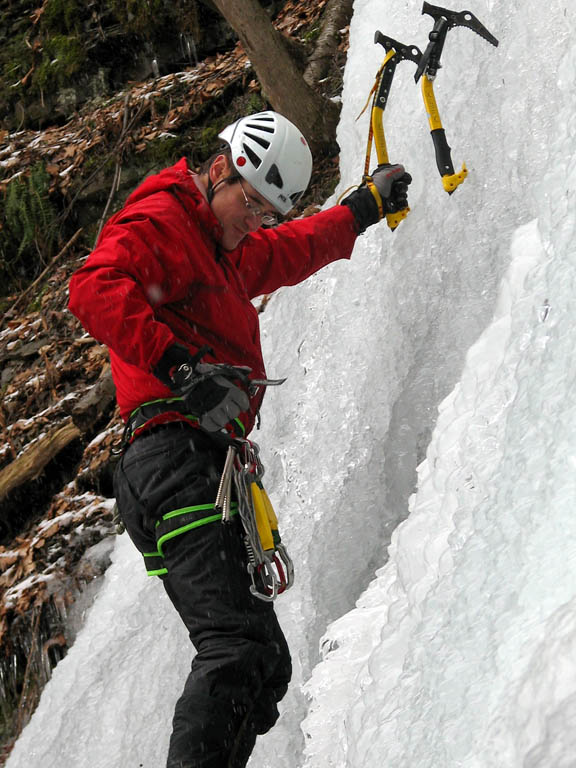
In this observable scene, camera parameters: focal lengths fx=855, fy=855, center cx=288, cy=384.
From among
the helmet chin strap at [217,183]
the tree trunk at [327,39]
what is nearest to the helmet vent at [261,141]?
the helmet chin strap at [217,183]

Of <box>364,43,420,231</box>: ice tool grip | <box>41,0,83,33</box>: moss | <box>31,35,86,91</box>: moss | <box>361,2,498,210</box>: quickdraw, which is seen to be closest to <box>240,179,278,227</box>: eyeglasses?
<box>361,2,498,210</box>: quickdraw

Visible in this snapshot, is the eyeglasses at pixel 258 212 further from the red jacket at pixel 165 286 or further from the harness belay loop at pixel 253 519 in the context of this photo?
the harness belay loop at pixel 253 519

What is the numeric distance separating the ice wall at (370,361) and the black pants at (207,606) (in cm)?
38

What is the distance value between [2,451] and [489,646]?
18.2 ft

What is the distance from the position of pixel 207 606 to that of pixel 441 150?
5.72ft

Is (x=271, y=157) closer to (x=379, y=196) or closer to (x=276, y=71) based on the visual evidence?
(x=379, y=196)

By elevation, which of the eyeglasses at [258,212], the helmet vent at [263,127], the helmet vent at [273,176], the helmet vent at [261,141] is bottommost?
the eyeglasses at [258,212]

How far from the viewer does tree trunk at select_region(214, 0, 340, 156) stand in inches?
201

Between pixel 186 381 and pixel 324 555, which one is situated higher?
pixel 186 381

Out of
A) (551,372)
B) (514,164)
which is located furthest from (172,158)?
(551,372)

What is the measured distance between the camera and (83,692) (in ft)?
13.6

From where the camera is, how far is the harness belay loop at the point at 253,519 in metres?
2.32

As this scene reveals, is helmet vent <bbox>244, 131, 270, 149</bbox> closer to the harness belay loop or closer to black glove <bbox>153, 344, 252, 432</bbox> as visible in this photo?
black glove <bbox>153, 344, 252, 432</bbox>

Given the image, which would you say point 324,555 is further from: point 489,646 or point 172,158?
point 172,158
